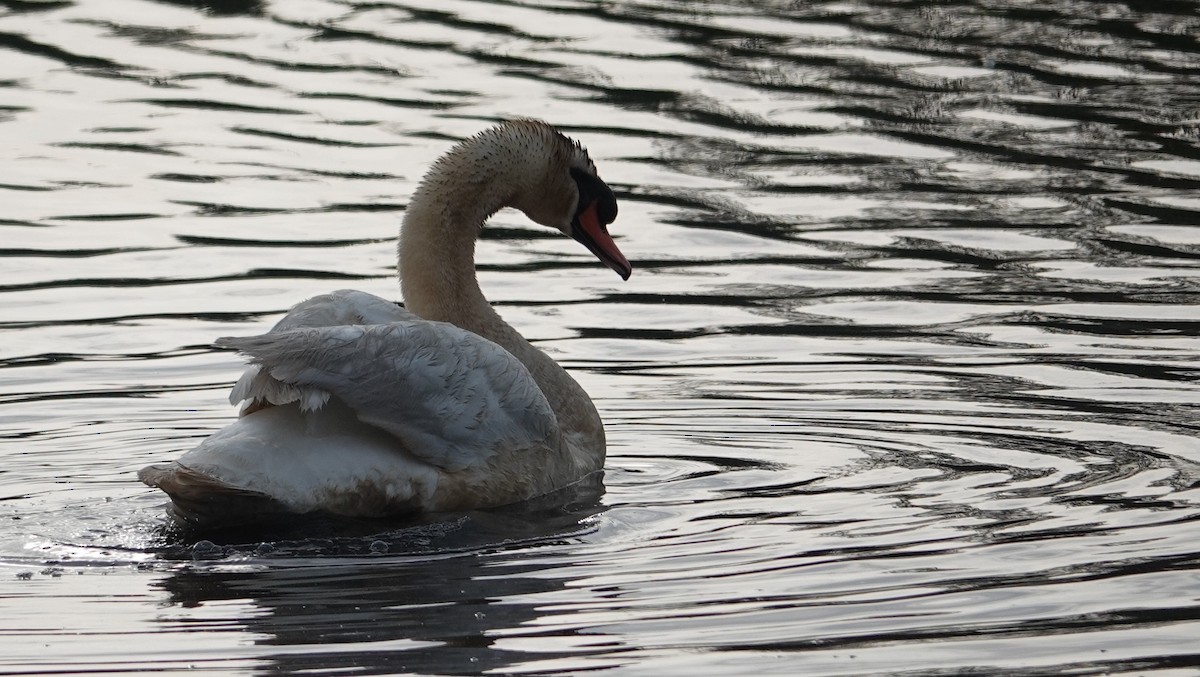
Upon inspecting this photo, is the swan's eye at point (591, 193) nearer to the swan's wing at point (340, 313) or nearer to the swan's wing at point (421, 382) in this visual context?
the swan's wing at point (340, 313)

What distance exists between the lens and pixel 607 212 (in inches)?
376

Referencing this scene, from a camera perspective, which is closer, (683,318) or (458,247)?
(458,247)

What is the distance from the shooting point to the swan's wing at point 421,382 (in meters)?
7.48

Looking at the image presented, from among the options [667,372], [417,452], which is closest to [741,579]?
[417,452]

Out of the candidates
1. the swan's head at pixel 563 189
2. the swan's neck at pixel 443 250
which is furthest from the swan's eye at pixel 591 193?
the swan's neck at pixel 443 250

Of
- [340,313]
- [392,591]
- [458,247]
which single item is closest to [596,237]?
[458,247]

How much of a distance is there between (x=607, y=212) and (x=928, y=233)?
12.9 ft

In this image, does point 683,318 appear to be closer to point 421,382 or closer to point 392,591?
point 421,382

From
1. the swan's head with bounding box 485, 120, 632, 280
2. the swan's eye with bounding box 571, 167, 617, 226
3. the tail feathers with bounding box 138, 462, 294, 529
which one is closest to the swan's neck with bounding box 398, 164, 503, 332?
the swan's head with bounding box 485, 120, 632, 280

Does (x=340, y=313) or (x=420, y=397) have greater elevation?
(x=340, y=313)

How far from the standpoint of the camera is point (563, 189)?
941 cm

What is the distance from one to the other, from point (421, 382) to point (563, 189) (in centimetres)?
A: 190

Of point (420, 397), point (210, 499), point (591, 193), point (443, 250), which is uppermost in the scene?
point (591, 193)

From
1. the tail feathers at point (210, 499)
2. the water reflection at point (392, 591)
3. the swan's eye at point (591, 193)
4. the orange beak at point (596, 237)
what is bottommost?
the water reflection at point (392, 591)
